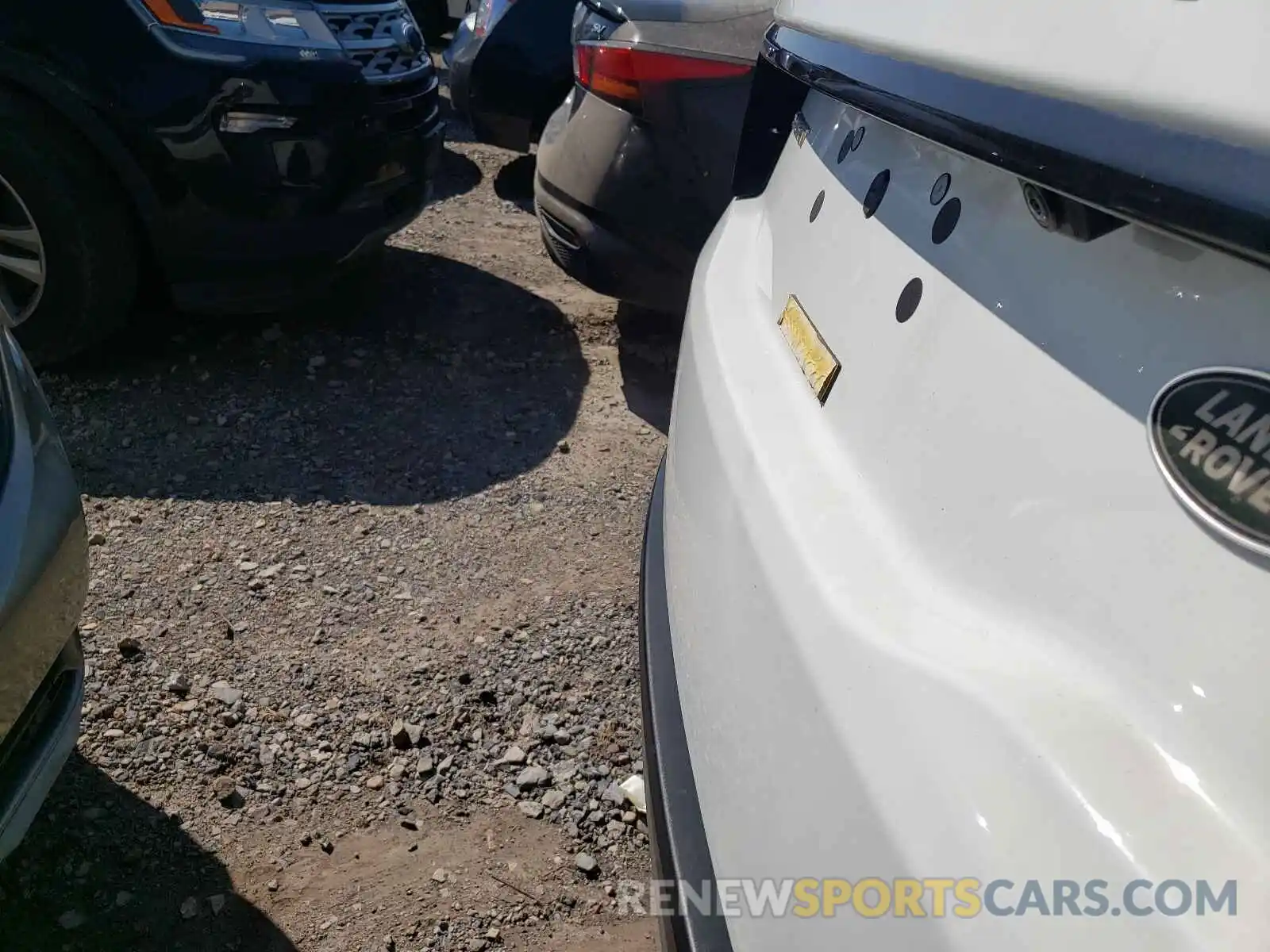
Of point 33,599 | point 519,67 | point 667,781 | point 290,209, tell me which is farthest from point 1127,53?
point 519,67

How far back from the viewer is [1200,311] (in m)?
0.78

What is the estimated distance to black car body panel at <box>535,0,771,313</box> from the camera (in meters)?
3.05

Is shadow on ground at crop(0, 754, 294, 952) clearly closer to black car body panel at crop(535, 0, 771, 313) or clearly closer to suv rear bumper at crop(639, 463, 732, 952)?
suv rear bumper at crop(639, 463, 732, 952)

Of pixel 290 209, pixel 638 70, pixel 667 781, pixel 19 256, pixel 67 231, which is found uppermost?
pixel 638 70

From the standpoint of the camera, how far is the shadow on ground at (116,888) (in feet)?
5.87

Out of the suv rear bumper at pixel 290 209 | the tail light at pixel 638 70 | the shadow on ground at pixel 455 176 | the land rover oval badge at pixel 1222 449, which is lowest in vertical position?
the shadow on ground at pixel 455 176

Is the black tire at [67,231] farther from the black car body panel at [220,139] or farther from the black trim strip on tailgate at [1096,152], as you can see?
the black trim strip on tailgate at [1096,152]

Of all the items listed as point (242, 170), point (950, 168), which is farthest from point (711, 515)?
point (242, 170)

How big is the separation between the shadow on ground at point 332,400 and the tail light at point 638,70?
108 centimetres

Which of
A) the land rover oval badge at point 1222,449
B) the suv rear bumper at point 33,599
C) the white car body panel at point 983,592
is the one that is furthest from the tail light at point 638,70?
the land rover oval badge at point 1222,449

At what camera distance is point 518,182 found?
6.05 metres

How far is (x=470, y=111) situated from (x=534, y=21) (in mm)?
588

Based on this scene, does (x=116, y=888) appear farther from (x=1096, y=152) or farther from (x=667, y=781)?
(x=1096, y=152)

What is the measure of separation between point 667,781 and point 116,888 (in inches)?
47.9
